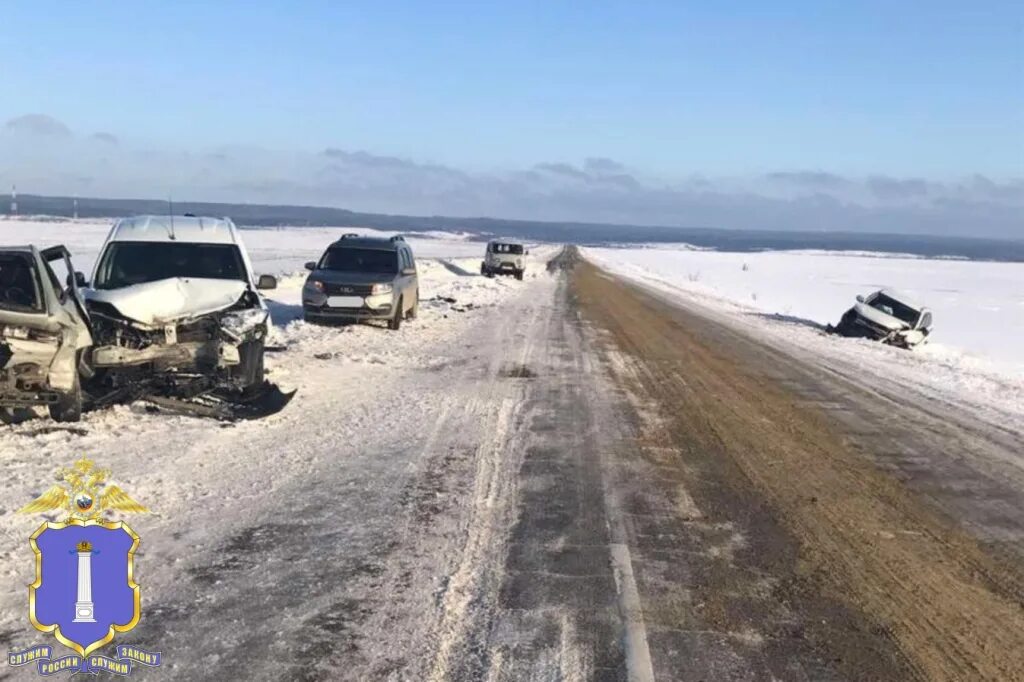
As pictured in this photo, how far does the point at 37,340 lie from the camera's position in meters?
7.03

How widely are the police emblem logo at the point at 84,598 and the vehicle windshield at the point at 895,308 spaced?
70.2 ft

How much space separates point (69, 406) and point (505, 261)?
1376 inches

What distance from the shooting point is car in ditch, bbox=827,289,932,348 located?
21.5m

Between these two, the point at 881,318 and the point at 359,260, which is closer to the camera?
the point at 359,260

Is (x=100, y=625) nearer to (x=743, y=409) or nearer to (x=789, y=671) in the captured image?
(x=789, y=671)

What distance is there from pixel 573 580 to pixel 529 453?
294 centimetres

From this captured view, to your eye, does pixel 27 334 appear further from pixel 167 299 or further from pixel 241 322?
pixel 241 322

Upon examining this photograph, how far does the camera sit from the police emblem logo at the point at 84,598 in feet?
12.0

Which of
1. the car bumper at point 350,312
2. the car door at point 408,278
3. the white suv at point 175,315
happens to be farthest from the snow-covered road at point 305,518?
the car door at point 408,278

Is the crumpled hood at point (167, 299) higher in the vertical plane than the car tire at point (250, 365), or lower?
higher

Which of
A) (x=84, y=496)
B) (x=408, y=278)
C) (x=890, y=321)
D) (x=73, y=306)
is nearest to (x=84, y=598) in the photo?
(x=84, y=496)

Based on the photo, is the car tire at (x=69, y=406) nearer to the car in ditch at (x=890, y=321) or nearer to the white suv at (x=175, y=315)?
the white suv at (x=175, y=315)

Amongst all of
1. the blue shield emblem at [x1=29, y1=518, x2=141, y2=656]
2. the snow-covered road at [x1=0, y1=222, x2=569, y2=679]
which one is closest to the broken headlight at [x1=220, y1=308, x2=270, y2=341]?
the snow-covered road at [x1=0, y1=222, x2=569, y2=679]

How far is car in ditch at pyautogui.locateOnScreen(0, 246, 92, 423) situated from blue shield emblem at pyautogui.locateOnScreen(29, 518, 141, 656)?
10.4 feet
